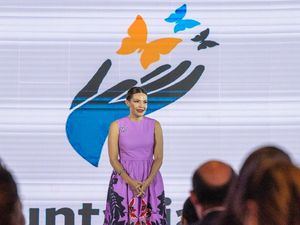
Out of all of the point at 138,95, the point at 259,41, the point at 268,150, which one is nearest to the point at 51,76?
the point at 138,95

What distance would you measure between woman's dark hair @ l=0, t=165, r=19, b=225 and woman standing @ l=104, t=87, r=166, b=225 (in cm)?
422

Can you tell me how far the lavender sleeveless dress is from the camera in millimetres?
5809

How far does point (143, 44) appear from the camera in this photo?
6.40 meters

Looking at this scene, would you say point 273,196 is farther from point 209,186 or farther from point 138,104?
point 138,104

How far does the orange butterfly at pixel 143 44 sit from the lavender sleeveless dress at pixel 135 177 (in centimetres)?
67

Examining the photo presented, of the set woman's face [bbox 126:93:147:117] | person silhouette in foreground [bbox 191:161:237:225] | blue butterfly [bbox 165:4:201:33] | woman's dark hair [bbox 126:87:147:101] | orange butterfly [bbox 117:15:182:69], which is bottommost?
person silhouette in foreground [bbox 191:161:237:225]

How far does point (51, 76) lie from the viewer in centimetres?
640

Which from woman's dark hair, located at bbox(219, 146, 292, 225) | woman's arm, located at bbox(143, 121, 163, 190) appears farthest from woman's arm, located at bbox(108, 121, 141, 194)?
woman's dark hair, located at bbox(219, 146, 292, 225)

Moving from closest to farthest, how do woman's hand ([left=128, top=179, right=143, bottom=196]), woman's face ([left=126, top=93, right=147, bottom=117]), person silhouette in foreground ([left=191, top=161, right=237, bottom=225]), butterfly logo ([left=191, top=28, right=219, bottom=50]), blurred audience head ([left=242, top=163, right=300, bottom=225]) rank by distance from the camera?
blurred audience head ([left=242, top=163, right=300, bottom=225]), person silhouette in foreground ([left=191, top=161, right=237, bottom=225]), woman's hand ([left=128, top=179, right=143, bottom=196]), woman's face ([left=126, top=93, right=147, bottom=117]), butterfly logo ([left=191, top=28, right=219, bottom=50])

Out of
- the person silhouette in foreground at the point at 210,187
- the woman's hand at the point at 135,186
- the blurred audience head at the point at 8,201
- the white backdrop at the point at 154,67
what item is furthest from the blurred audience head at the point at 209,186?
the white backdrop at the point at 154,67

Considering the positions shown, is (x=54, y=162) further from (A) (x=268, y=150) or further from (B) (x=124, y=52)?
(A) (x=268, y=150)

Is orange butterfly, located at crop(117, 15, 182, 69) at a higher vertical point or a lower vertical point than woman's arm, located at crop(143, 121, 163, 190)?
higher

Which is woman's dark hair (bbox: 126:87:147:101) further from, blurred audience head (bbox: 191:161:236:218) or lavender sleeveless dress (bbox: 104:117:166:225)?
blurred audience head (bbox: 191:161:236:218)

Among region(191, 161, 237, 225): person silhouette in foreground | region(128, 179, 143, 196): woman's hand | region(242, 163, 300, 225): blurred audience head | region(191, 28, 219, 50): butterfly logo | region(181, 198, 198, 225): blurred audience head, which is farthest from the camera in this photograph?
region(191, 28, 219, 50): butterfly logo
